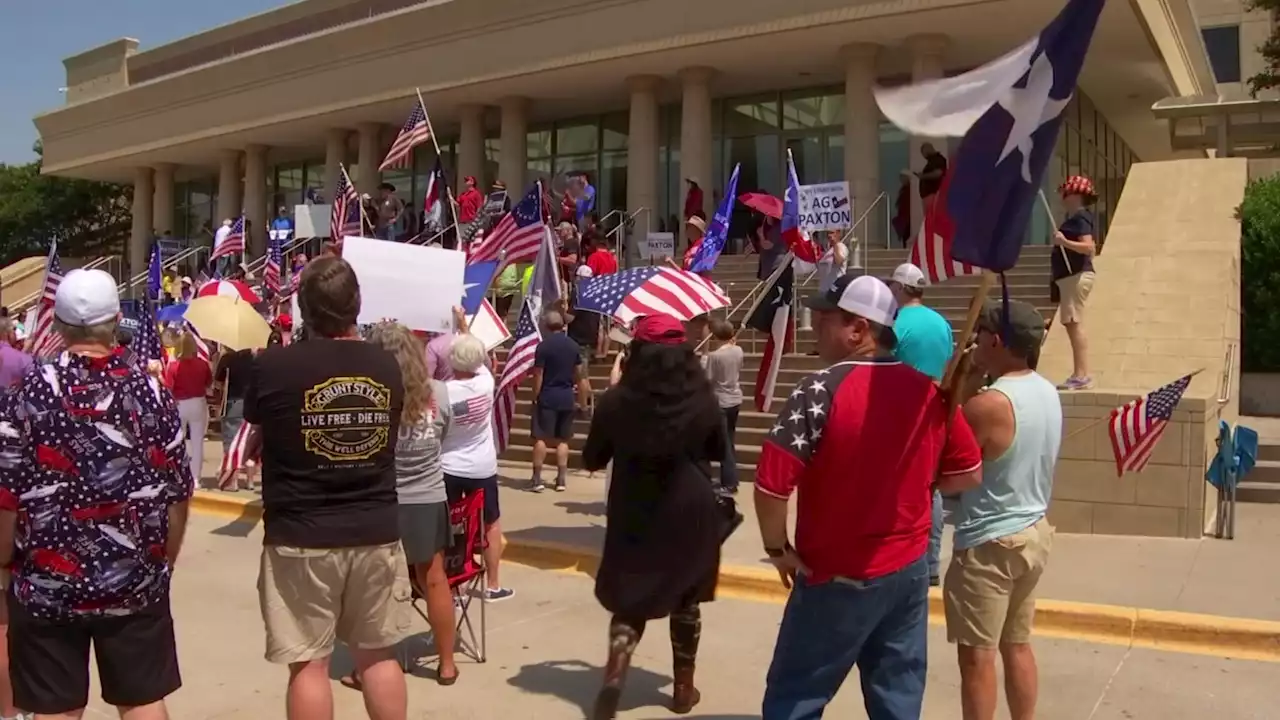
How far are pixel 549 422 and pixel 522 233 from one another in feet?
6.44

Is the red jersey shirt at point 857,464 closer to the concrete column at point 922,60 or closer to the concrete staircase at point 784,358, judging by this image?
the concrete staircase at point 784,358

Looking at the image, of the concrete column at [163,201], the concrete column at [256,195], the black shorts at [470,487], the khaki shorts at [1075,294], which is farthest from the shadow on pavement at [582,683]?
the concrete column at [163,201]

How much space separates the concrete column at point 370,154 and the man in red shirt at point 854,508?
24738 millimetres

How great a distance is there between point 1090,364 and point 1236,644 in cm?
396

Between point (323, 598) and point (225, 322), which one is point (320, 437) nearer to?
point (323, 598)

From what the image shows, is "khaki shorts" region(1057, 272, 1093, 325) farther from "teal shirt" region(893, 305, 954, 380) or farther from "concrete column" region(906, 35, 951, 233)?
"concrete column" region(906, 35, 951, 233)

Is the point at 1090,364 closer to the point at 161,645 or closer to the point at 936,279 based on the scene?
the point at 936,279

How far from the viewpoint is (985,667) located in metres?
3.95

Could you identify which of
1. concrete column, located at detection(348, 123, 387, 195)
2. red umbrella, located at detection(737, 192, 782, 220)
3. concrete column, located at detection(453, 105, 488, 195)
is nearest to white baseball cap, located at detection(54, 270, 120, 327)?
red umbrella, located at detection(737, 192, 782, 220)

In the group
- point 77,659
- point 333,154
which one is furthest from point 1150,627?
point 333,154

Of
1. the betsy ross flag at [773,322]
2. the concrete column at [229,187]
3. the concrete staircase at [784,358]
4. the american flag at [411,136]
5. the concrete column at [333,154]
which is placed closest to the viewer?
the betsy ross flag at [773,322]

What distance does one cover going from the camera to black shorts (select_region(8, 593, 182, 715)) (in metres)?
3.34

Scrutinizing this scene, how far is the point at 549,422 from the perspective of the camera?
10688 millimetres

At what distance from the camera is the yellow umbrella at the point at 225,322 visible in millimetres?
9391
